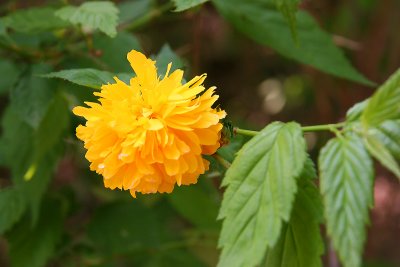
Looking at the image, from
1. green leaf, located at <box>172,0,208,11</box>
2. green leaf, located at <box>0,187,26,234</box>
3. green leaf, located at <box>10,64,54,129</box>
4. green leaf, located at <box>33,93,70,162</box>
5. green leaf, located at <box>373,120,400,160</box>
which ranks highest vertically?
green leaf, located at <box>172,0,208,11</box>

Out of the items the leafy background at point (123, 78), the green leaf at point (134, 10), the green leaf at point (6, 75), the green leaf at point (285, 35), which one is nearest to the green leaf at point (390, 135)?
the leafy background at point (123, 78)

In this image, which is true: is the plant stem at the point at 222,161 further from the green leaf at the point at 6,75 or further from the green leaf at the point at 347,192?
the green leaf at the point at 6,75

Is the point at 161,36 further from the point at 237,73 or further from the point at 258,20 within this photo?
the point at 258,20

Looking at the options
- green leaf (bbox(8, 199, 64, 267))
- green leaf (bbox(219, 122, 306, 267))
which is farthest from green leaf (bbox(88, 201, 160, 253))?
green leaf (bbox(219, 122, 306, 267))

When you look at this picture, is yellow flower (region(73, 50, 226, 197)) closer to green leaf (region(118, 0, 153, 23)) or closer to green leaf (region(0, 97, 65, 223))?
green leaf (region(0, 97, 65, 223))

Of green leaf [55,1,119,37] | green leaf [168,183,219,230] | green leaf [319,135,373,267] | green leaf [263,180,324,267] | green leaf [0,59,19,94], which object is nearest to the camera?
green leaf [319,135,373,267]

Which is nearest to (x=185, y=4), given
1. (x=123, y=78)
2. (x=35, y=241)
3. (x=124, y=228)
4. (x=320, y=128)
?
(x=123, y=78)

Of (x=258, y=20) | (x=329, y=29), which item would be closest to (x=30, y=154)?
(x=258, y=20)
